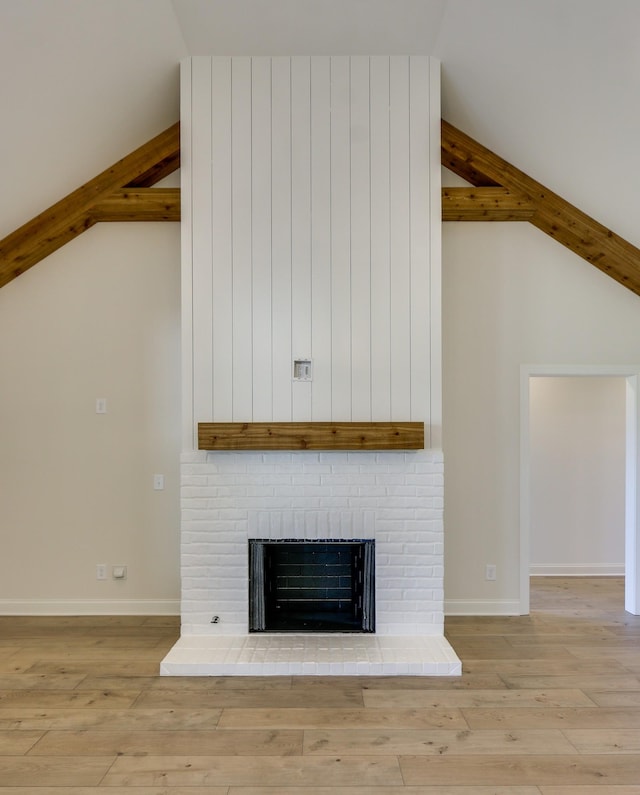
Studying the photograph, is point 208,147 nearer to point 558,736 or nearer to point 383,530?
point 383,530


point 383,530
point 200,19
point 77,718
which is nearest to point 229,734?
point 77,718

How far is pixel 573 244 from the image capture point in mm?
3893

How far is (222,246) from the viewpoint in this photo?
3.46 m

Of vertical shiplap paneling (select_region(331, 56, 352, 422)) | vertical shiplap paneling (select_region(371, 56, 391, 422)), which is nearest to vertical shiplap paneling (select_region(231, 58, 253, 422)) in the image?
vertical shiplap paneling (select_region(331, 56, 352, 422))

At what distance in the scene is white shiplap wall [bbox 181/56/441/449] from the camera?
3.45 meters

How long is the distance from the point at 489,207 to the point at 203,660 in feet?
11.2

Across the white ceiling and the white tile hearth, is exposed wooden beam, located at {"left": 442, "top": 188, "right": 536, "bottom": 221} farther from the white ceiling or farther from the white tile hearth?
the white tile hearth

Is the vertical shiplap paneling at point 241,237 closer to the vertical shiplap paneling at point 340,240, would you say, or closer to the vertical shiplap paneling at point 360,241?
the vertical shiplap paneling at point 340,240

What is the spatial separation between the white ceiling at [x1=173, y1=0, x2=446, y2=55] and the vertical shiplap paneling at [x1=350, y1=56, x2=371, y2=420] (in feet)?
A: 0.72

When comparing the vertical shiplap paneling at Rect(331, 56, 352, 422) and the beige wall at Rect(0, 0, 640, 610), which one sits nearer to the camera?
the vertical shiplap paneling at Rect(331, 56, 352, 422)

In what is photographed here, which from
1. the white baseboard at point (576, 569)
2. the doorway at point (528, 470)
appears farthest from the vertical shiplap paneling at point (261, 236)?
the white baseboard at point (576, 569)

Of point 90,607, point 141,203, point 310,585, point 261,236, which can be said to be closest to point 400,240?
point 261,236

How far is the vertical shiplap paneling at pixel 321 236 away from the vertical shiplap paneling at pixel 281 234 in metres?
0.16

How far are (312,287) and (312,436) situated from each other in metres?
0.94
